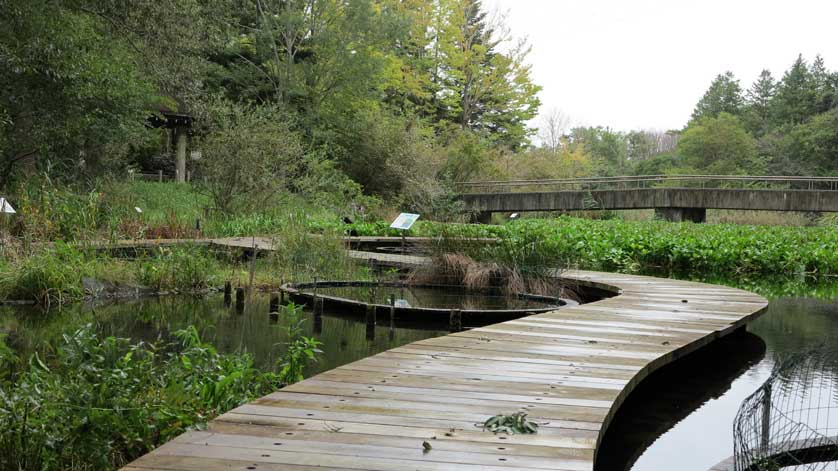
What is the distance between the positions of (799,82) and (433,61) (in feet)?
86.6

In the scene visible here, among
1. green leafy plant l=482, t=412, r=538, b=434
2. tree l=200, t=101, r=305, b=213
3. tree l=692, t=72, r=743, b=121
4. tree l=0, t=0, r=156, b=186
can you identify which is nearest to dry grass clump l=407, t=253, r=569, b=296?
green leafy plant l=482, t=412, r=538, b=434

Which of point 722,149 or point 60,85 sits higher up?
point 722,149

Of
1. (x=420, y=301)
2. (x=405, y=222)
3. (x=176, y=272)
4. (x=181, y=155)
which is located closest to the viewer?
(x=420, y=301)

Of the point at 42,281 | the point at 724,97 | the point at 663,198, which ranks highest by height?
the point at 724,97

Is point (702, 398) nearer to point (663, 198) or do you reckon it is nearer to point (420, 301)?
point (420, 301)

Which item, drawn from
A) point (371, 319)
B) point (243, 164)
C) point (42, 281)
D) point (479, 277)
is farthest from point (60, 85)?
point (371, 319)

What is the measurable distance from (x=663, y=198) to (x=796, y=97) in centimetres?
2454

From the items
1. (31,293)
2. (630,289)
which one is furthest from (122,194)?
(630,289)

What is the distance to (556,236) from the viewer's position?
1416 cm

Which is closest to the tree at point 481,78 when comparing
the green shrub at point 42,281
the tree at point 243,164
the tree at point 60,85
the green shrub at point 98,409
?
the tree at point 243,164

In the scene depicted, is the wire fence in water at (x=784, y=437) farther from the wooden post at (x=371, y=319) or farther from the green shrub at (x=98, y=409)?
the wooden post at (x=371, y=319)

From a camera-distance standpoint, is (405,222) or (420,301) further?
(405,222)

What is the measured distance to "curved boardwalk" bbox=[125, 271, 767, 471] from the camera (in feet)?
8.61

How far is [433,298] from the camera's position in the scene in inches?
343
